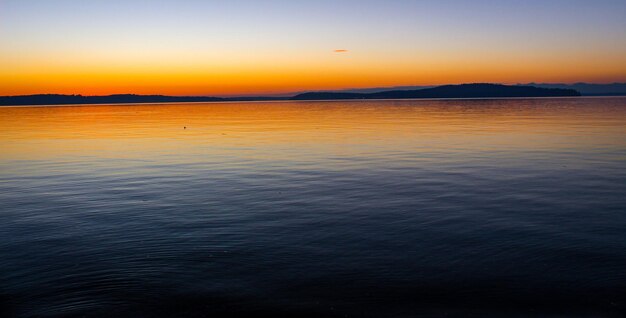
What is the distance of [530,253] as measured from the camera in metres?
12.8

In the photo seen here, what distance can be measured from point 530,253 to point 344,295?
576 cm

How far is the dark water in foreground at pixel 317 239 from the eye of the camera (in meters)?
10.1

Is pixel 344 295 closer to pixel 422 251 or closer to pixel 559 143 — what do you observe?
pixel 422 251

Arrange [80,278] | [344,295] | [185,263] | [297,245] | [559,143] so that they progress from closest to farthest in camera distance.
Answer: [344,295]
[80,278]
[185,263]
[297,245]
[559,143]

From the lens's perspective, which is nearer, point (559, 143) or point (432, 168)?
point (432, 168)

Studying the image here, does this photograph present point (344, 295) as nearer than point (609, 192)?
Yes

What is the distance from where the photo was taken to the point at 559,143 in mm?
39906

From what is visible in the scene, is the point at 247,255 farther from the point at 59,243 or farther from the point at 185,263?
the point at 59,243

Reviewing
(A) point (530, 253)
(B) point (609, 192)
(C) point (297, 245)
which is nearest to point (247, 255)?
(C) point (297, 245)

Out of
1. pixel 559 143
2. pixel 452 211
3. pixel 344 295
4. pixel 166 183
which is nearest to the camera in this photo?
pixel 344 295

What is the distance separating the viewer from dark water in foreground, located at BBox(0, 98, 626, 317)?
10.1m

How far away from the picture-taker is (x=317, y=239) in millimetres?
14320

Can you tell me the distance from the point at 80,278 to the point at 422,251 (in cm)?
880

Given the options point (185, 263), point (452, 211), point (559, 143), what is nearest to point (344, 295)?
point (185, 263)
